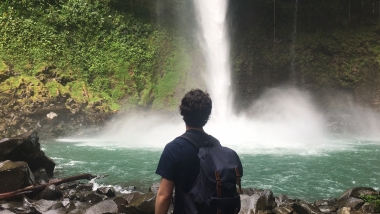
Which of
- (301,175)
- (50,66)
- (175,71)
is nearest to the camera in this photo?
(301,175)

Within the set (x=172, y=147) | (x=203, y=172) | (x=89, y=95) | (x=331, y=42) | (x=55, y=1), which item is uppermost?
(x=55, y=1)

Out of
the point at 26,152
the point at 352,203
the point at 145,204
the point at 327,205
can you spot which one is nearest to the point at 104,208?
the point at 145,204

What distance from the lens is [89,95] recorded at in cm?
2142

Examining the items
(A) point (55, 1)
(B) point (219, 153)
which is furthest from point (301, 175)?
(A) point (55, 1)

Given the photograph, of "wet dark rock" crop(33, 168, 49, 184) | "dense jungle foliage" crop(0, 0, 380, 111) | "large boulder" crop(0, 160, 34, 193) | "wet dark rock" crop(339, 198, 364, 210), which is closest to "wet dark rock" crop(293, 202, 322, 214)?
"wet dark rock" crop(339, 198, 364, 210)

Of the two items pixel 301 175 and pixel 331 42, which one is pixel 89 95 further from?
pixel 331 42

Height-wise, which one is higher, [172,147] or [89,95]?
[89,95]

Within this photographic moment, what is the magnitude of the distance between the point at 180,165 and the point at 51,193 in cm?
600

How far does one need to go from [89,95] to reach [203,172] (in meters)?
20.1

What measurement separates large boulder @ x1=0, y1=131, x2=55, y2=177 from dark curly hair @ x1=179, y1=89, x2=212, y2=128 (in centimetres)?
765

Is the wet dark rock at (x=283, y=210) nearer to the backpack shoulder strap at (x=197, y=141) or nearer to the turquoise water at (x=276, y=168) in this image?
the turquoise water at (x=276, y=168)

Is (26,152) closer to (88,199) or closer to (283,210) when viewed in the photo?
Result: (88,199)

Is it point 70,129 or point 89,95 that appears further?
point 89,95

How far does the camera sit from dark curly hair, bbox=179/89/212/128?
273 centimetres
